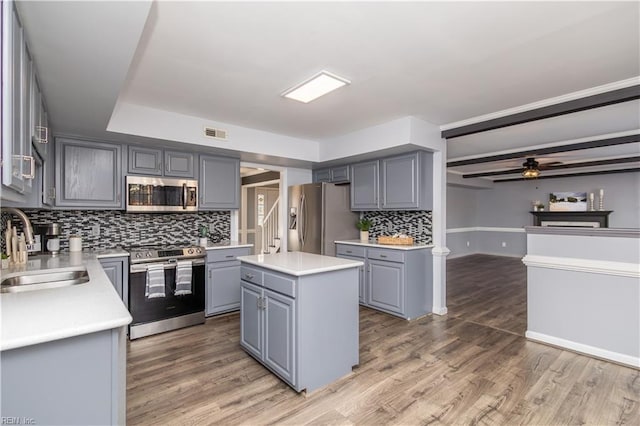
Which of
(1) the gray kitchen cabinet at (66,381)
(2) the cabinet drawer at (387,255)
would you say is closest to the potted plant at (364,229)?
(2) the cabinet drawer at (387,255)

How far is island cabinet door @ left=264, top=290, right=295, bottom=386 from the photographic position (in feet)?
7.32

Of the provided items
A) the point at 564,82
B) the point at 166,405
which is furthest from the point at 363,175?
the point at 166,405

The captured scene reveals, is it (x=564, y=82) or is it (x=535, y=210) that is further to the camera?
(x=535, y=210)

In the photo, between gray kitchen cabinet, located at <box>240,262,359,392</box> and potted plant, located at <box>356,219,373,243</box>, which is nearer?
gray kitchen cabinet, located at <box>240,262,359,392</box>

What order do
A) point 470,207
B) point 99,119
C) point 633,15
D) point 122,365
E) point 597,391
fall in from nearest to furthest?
point 122,365 → point 633,15 → point 597,391 → point 99,119 → point 470,207

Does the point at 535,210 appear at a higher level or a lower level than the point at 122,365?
higher

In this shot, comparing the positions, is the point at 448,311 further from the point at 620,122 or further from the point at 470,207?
the point at 470,207

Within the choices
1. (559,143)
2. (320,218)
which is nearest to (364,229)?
(320,218)

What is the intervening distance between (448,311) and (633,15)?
131 inches

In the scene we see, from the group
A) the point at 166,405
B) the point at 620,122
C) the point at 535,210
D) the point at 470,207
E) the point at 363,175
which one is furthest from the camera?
the point at 470,207

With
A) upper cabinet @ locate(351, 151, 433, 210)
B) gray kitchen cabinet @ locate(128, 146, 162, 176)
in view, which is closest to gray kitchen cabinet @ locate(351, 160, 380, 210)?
upper cabinet @ locate(351, 151, 433, 210)

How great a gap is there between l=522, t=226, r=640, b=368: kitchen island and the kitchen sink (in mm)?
3878

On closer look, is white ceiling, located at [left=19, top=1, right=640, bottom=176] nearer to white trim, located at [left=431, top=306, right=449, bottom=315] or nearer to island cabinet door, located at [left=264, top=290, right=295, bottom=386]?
island cabinet door, located at [left=264, top=290, right=295, bottom=386]

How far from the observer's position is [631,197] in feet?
23.9
